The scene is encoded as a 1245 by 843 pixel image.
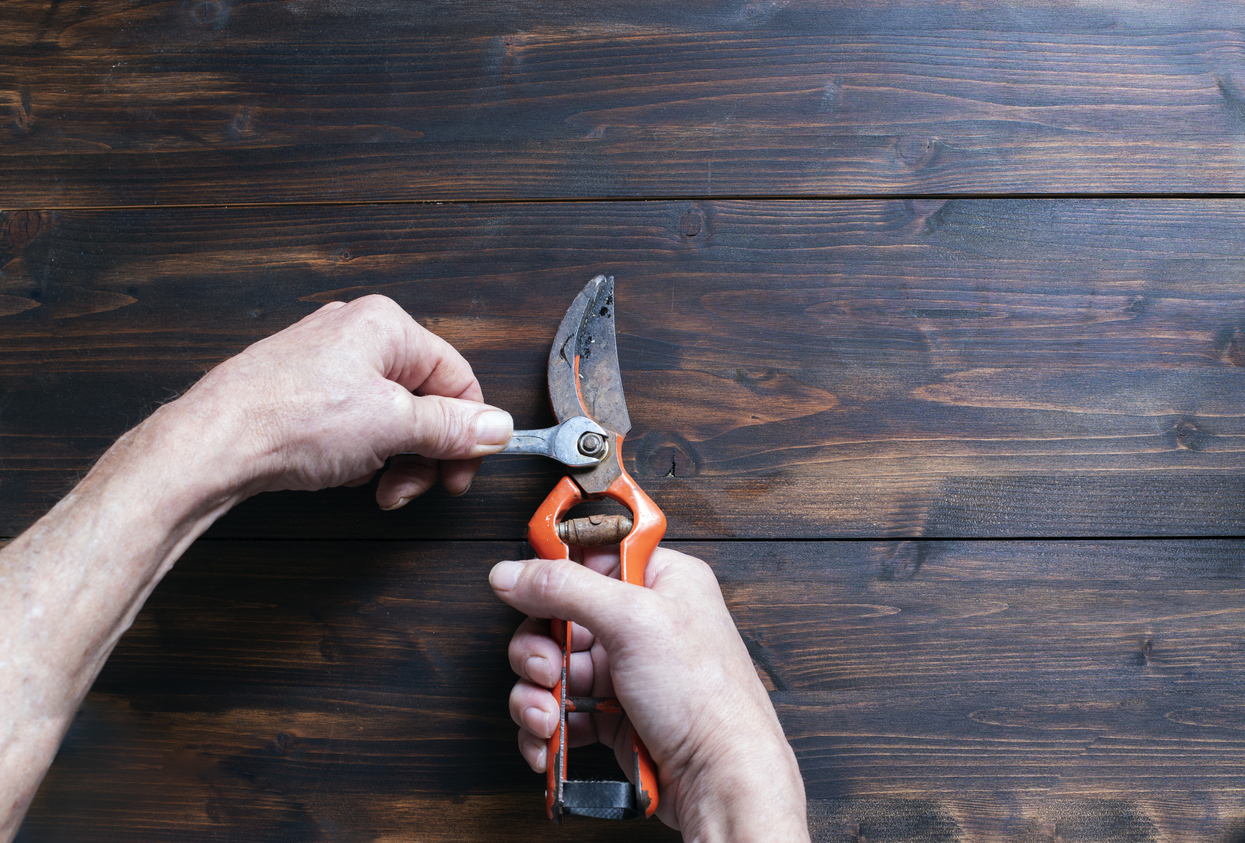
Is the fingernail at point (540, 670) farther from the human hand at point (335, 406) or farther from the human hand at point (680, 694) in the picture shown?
the human hand at point (335, 406)

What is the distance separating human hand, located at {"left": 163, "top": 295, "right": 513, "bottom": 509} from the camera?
659 mm

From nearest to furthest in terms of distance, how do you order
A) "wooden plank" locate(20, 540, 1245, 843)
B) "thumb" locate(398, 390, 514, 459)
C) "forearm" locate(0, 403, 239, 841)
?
"forearm" locate(0, 403, 239, 841)
"thumb" locate(398, 390, 514, 459)
"wooden plank" locate(20, 540, 1245, 843)

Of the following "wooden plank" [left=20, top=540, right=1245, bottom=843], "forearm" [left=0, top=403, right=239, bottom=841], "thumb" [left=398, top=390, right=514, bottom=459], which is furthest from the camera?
"wooden plank" [left=20, top=540, right=1245, bottom=843]

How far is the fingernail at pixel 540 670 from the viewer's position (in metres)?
0.72

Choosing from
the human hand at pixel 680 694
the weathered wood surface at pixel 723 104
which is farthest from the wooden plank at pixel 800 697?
the weathered wood surface at pixel 723 104

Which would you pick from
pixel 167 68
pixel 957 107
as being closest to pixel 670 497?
pixel 957 107

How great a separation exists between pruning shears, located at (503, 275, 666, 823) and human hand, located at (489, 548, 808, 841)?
25 millimetres

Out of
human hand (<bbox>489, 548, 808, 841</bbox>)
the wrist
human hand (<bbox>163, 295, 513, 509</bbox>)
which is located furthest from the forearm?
the wrist

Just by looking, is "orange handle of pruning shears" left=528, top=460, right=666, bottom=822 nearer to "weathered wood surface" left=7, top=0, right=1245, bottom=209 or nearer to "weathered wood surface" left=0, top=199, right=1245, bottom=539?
"weathered wood surface" left=0, top=199, right=1245, bottom=539

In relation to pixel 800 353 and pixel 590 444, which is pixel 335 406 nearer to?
pixel 590 444

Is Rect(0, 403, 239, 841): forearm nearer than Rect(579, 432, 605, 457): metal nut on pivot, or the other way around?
Rect(0, 403, 239, 841): forearm

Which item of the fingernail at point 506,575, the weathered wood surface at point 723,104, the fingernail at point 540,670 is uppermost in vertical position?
the weathered wood surface at point 723,104

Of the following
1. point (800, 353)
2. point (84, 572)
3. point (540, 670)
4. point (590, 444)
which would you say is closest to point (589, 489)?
point (590, 444)

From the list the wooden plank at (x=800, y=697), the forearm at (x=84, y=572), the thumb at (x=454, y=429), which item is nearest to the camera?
the forearm at (x=84, y=572)
